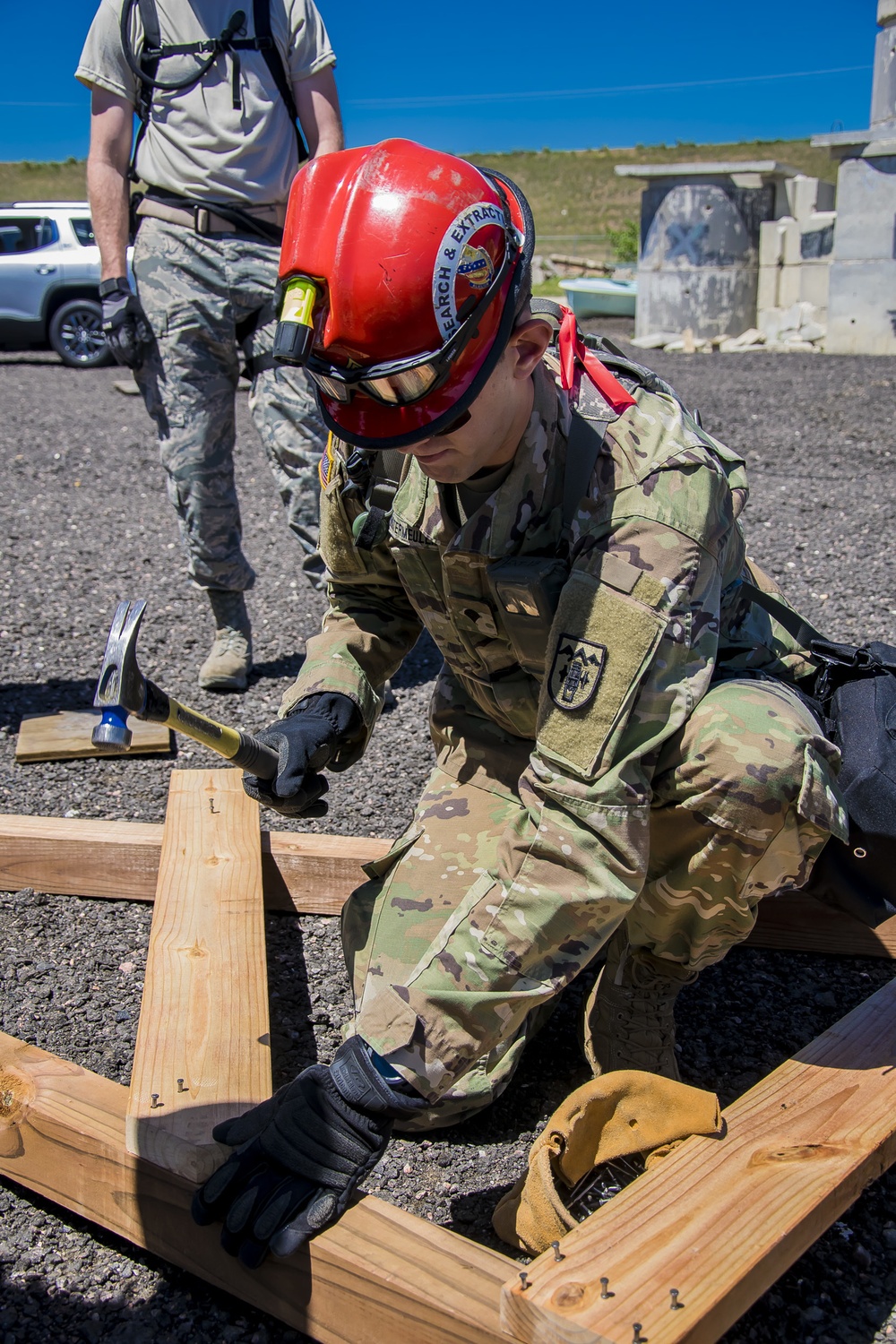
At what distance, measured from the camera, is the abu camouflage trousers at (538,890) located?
1.69 metres

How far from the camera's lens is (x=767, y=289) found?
53.4 feet

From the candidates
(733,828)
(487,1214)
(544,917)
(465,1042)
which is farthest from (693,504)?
(487,1214)

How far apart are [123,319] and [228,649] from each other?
1.16 metres

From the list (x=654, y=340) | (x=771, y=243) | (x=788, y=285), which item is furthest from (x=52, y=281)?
(x=788, y=285)

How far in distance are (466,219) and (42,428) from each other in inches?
340

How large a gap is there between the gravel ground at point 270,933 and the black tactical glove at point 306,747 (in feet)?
1.72

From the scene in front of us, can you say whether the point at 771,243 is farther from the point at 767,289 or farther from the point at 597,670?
the point at 597,670

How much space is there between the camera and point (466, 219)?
1.65 meters

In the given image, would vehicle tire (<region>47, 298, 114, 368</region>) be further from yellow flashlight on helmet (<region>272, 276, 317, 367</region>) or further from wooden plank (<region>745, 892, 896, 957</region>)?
yellow flashlight on helmet (<region>272, 276, 317, 367</region>)

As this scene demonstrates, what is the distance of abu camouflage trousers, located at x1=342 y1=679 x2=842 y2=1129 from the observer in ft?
5.54

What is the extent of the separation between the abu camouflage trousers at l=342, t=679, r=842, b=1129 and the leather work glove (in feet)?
0.16

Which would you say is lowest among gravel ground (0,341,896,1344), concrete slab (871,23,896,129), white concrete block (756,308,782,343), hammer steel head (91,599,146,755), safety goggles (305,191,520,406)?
gravel ground (0,341,896,1344)

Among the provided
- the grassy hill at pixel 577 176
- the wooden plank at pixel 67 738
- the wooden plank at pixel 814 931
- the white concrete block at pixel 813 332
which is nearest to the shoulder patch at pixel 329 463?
the wooden plank at pixel 814 931

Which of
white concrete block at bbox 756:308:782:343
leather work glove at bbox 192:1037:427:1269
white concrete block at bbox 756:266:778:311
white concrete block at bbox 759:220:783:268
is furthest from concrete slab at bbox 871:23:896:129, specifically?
leather work glove at bbox 192:1037:427:1269
